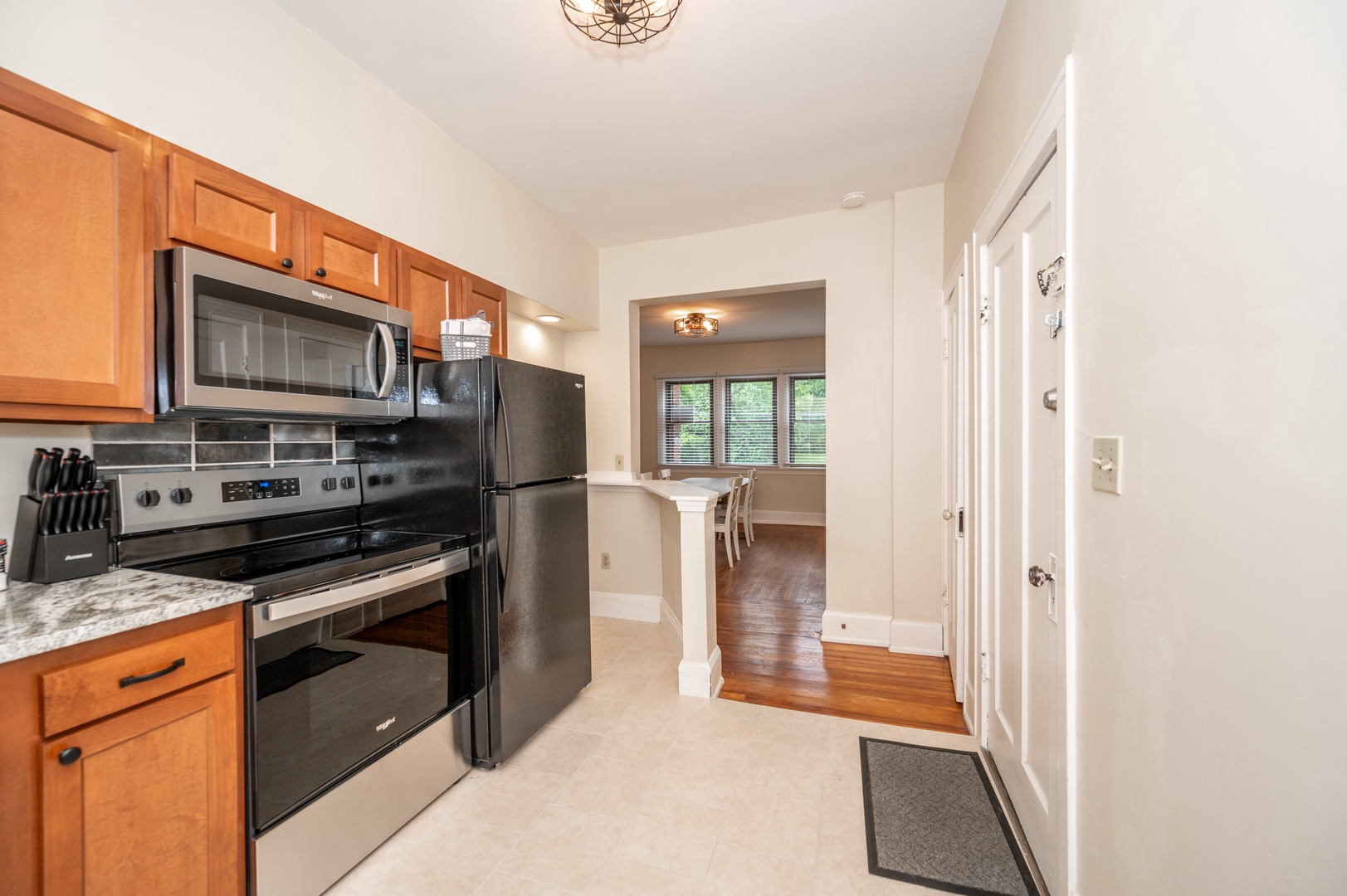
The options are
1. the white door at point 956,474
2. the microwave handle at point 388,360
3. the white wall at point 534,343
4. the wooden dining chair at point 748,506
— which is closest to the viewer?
the microwave handle at point 388,360

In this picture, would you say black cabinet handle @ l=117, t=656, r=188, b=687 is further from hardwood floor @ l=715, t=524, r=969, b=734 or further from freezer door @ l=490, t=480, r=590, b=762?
hardwood floor @ l=715, t=524, r=969, b=734

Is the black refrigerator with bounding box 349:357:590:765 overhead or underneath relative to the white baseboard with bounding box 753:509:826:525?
overhead

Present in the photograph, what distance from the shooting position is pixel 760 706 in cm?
269

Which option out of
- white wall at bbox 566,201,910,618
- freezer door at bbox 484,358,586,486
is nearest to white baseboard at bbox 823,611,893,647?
white wall at bbox 566,201,910,618

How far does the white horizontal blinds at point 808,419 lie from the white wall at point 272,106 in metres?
5.89

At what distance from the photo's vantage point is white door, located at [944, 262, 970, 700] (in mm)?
2537

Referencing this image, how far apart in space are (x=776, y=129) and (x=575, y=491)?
2016 mm

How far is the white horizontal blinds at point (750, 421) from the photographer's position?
27.5 ft

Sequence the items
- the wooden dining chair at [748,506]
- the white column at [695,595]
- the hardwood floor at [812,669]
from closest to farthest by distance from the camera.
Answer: the hardwood floor at [812,669]
the white column at [695,595]
the wooden dining chair at [748,506]

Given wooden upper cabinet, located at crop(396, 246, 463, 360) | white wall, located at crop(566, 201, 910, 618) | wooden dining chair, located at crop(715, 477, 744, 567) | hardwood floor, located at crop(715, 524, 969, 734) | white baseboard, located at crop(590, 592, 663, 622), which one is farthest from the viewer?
wooden dining chair, located at crop(715, 477, 744, 567)

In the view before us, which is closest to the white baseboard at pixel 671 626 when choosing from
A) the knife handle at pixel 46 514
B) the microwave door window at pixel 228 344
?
the microwave door window at pixel 228 344

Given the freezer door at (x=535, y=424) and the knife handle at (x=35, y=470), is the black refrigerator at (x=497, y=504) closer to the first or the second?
the freezer door at (x=535, y=424)

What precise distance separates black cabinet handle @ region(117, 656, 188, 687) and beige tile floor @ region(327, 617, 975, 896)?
897mm

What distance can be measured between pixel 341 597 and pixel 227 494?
680 millimetres
